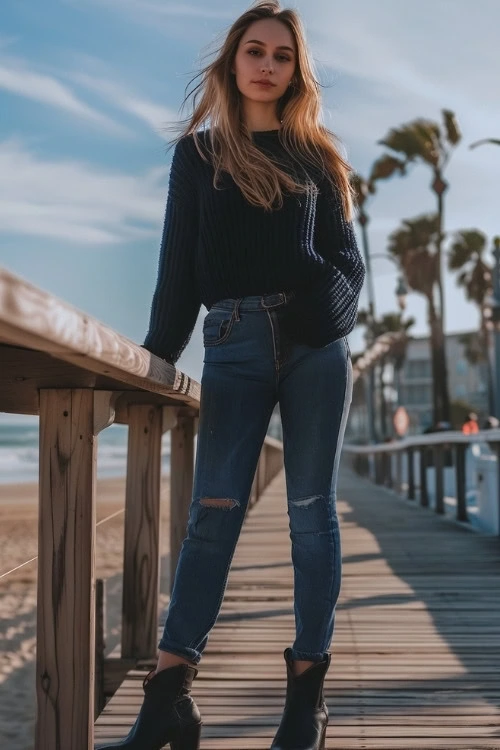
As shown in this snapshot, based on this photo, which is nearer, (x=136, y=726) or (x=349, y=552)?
(x=136, y=726)

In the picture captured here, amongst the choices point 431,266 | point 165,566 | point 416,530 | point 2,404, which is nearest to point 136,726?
point 2,404

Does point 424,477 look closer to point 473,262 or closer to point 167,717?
point 167,717

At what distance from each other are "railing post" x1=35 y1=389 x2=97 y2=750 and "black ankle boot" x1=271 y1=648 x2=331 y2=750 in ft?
1.57

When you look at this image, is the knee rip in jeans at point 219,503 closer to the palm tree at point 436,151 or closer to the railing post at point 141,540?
the railing post at point 141,540

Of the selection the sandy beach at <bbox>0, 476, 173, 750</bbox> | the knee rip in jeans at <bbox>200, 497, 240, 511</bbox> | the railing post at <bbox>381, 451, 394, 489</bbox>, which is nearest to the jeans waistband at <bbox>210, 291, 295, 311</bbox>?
the knee rip in jeans at <bbox>200, 497, 240, 511</bbox>

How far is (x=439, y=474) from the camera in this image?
10.6 metres

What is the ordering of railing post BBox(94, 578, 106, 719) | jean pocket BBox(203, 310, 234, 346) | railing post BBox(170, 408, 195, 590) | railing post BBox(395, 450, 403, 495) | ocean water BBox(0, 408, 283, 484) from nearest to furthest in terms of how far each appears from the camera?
jean pocket BBox(203, 310, 234, 346) < railing post BBox(94, 578, 106, 719) < railing post BBox(170, 408, 195, 590) < railing post BBox(395, 450, 403, 495) < ocean water BBox(0, 408, 283, 484)

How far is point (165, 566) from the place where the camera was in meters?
12.5

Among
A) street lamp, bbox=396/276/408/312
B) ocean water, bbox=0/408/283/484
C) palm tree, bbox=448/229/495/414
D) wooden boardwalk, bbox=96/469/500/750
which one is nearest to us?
wooden boardwalk, bbox=96/469/500/750

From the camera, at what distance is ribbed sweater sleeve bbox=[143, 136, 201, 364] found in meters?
2.61

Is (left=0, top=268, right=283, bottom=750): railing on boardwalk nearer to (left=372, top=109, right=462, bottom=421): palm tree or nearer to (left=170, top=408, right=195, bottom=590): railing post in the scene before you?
(left=170, top=408, right=195, bottom=590): railing post

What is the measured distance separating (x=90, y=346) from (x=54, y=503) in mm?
593

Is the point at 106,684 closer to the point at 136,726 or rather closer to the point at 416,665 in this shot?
the point at 416,665

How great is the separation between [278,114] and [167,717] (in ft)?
4.76
